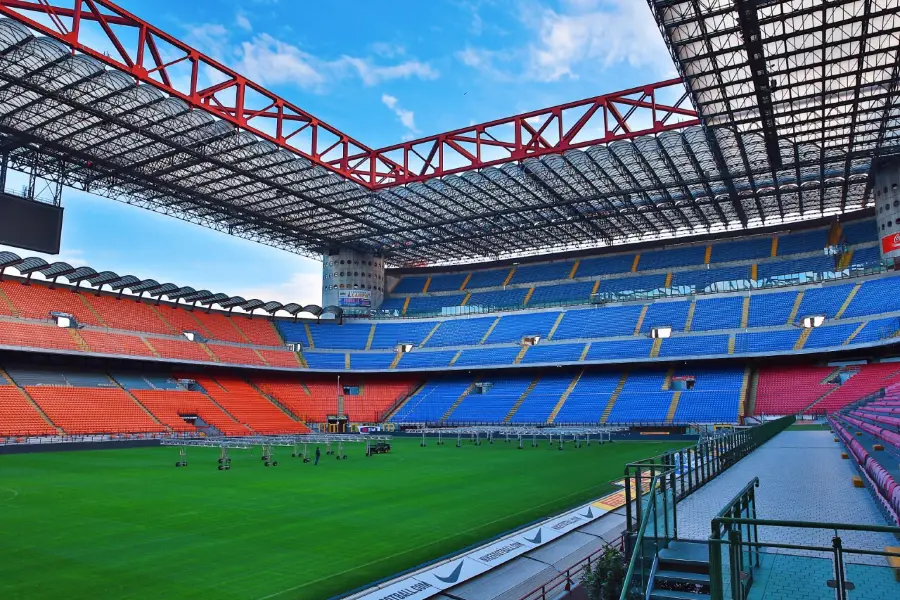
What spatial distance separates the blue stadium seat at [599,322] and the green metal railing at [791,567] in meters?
58.0

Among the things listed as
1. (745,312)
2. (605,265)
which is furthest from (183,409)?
(745,312)

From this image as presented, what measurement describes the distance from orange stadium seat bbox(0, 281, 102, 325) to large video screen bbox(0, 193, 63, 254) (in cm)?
1059

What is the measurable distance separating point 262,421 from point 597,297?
3837 centimetres

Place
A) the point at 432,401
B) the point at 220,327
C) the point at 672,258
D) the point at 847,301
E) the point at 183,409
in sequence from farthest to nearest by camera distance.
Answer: the point at 672,258, the point at 220,327, the point at 432,401, the point at 847,301, the point at 183,409

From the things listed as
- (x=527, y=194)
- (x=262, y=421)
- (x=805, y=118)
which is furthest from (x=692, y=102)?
(x=262, y=421)

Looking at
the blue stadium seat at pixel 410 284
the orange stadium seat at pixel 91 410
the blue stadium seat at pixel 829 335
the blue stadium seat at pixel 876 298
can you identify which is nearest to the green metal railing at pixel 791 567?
the orange stadium seat at pixel 91 410

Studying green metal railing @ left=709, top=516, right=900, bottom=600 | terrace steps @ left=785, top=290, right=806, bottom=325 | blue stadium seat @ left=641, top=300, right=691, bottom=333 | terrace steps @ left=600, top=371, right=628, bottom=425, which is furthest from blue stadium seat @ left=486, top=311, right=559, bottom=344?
green metal railing @ left=709, top=516, right=900, bottom=600

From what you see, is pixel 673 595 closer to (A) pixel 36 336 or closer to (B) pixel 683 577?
(B) pixel 683 577

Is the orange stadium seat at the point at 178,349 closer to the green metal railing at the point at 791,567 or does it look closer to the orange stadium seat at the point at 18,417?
the orange stadium seat at the point at 18,417

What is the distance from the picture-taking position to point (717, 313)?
201 ft

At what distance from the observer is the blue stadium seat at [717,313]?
59306 millimetres

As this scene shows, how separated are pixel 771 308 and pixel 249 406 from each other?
5029 cm

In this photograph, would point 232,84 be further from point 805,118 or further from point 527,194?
point 805,118

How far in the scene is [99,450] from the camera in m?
40.4
